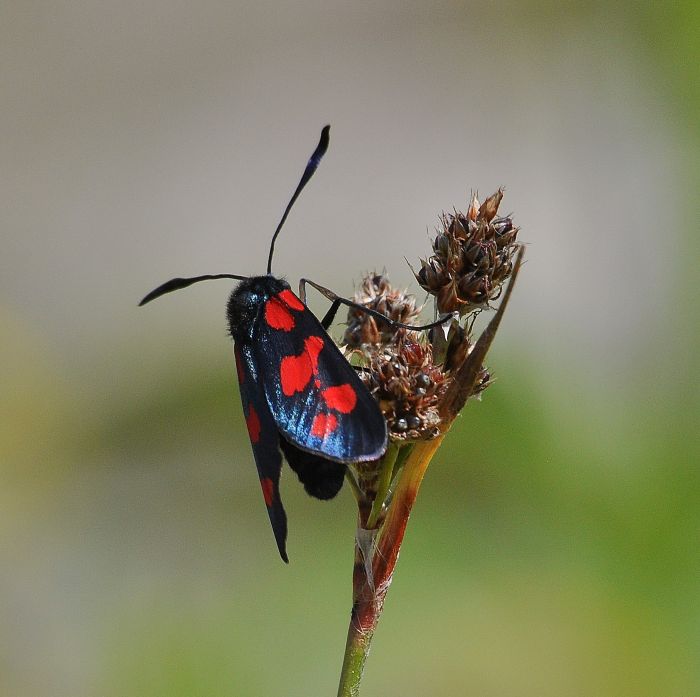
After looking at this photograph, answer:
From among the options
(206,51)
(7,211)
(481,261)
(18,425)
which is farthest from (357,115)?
(481,261)

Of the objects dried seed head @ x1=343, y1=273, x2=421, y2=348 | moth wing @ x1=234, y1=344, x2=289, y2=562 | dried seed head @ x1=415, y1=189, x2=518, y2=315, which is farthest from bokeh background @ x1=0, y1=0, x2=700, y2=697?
dried seed head @ x1=415, y1=189, x2=518, y2=315

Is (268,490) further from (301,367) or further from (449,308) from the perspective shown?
(449,308)

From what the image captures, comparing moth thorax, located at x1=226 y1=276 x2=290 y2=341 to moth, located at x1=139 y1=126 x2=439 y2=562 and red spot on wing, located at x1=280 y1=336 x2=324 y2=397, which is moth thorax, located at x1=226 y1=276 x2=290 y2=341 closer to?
moth, located at x1=139 y1=126 x2=439 y2=562

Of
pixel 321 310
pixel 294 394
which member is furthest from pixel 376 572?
pixel 321 310

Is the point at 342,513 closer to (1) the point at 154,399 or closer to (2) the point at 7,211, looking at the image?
(1) the point at 154,399

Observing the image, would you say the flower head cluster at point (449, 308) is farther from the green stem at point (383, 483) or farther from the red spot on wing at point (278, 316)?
the red spot on wing at point (278, 316)

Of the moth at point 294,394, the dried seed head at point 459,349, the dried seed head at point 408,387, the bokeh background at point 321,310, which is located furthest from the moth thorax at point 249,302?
the bokeh background at point 321,310
